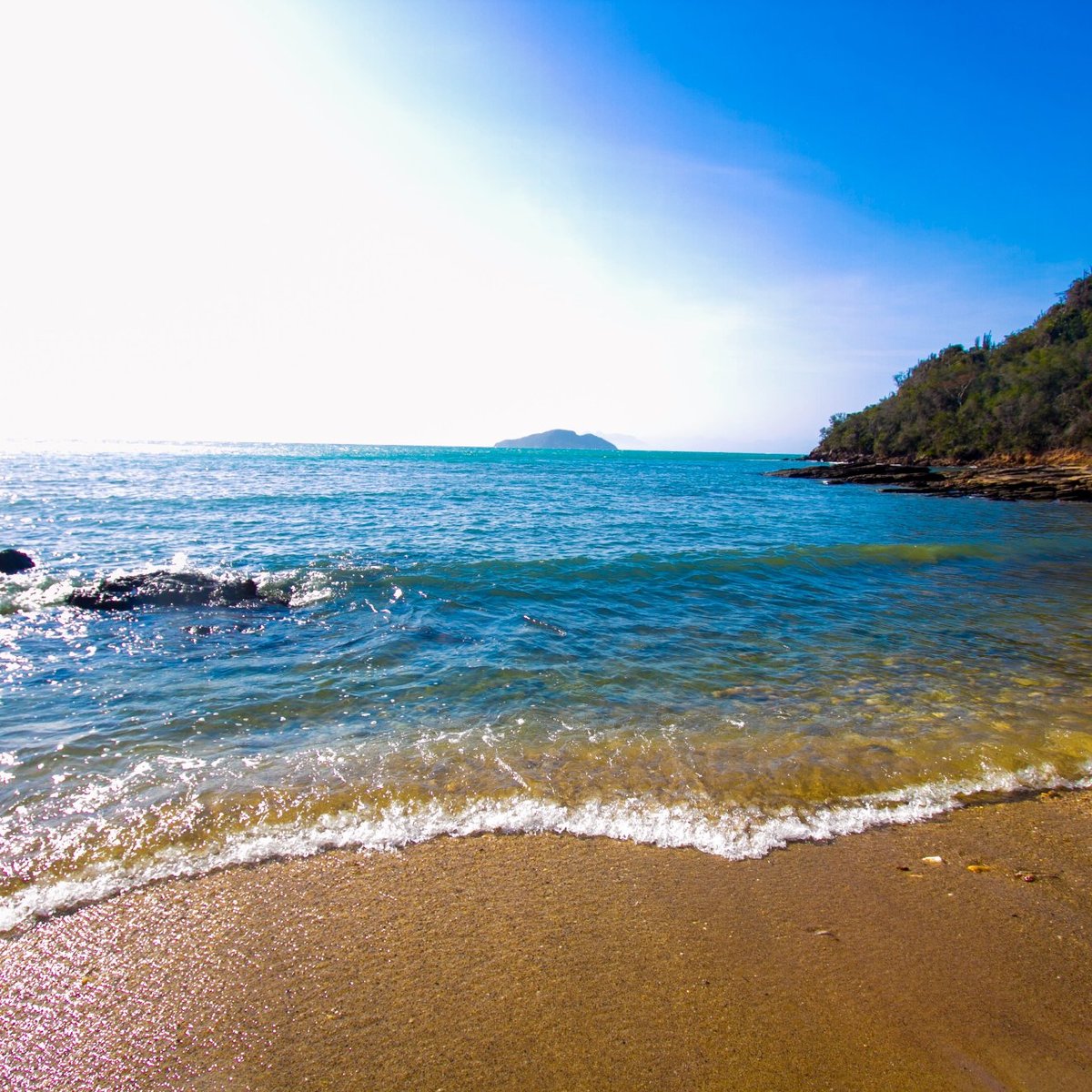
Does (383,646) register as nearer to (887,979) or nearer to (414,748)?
(414,748)

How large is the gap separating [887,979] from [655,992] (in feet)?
4.48

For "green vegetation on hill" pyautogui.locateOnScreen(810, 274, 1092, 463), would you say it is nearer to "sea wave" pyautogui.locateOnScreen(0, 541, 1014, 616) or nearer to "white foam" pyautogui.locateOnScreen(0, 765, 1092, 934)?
"sea wave" pyautogui.locateOnScreen(0, 541, 1014, 616)

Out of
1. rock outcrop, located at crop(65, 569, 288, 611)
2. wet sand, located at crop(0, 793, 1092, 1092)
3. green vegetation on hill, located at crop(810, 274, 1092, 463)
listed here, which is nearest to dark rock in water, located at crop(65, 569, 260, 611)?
rock outcrop, located at crop(65, 569, 288, 611)

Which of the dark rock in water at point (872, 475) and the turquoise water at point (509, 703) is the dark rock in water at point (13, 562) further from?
the dark rock in water at point (872, 475)

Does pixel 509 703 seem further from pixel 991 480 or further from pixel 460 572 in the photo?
pixel 991 480

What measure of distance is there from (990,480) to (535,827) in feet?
189

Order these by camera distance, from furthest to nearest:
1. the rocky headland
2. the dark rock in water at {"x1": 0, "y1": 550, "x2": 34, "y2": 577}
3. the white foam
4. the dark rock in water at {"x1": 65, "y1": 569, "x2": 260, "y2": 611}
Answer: the rocky headland, the dark rock in water at {"x1": 0, "y1": 550, "x2": 34, "y2": 577}, the dark rock in water at {"x1": 65, "y1": 569, "x2": 260, "y2": 611}, the white foam

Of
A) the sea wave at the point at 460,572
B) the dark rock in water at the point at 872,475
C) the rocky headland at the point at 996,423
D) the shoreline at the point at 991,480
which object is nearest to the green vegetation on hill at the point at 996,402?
the rocky headland at the point at 996,423

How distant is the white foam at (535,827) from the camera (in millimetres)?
4160

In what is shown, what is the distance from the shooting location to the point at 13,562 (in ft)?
46.6

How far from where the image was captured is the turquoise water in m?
4.84

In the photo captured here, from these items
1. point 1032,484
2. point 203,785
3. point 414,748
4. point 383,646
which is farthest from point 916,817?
point 1032,484

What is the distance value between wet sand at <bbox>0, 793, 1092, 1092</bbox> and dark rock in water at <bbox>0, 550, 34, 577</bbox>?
14.6 meters

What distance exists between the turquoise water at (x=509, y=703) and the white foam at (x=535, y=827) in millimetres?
26
